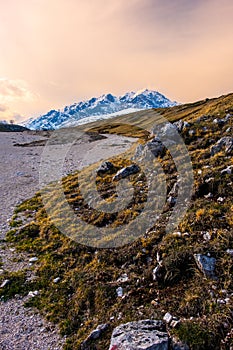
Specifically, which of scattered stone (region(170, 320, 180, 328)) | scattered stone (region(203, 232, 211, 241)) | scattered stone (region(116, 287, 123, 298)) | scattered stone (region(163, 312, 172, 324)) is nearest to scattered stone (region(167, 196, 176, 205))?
scattered stone (region(203, 232, 211, 241))

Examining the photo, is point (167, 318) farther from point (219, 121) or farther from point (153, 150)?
point (219, 121)

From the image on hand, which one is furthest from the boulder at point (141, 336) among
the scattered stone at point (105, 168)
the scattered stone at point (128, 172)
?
the scattered stone at point (105, 168)

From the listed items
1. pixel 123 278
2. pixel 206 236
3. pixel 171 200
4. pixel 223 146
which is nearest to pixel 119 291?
pixel 123 278

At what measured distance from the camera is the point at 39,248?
13750 mm

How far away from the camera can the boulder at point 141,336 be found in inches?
248

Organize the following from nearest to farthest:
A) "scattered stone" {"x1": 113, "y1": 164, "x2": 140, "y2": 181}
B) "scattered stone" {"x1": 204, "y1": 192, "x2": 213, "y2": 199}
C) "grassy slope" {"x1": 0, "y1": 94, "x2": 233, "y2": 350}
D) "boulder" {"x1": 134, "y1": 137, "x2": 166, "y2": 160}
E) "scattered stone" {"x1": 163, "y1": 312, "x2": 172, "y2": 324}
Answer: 1. "scattered stone" {"x1": 163, "y1": 312, "x2": 172, "y2": 324}
2. "grassy slope" {"x1": 0, "y1": 94, "x2": 233, "y2": 350}
3. "scattered stone" {"x1": 204, "y1": 192, "x2": 213, "y2": 199}
4. "scattered stone" {"x1": 113, "y1": 164, "x2": 140, "y2": 181}
5. "boulder" {"x1": 134, "y1": 137, "x2": 166, "y2": 160}

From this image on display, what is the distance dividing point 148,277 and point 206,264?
226 cm

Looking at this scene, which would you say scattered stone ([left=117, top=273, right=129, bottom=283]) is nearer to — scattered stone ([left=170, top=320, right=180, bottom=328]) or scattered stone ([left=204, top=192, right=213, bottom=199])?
scattered stone ([left=170, top=320, right=180, bottom=328])

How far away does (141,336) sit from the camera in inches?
261

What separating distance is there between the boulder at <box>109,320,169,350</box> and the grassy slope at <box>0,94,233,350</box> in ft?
1.51

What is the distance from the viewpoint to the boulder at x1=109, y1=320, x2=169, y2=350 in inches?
Result: 248

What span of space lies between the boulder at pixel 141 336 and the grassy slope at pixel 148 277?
18.1 inches

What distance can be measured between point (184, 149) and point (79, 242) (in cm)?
1027

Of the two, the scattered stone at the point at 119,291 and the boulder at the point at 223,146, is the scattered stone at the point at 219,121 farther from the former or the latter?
the scattered stone at the point at 119,291
